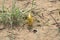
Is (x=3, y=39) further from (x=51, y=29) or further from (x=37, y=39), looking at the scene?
(x=51, y=29)

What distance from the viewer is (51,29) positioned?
3141mm

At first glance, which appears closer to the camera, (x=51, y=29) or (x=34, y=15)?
(x=51, y=29)

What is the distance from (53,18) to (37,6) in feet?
1.02

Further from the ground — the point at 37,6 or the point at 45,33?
the point at 37,6

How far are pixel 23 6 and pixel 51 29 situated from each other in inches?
22.3

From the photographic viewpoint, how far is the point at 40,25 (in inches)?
126

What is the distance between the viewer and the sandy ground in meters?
3.02

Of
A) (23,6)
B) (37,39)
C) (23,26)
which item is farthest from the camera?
(23,6)

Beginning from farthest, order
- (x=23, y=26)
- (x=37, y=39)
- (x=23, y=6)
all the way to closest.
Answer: (x=23, y=6) < (x=23, y=26) < (x=37, y=39)

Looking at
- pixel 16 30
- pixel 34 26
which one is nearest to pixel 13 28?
pixel 16 30

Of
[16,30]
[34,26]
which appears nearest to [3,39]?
[16,30]

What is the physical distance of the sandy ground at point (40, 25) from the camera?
3023 millimetres

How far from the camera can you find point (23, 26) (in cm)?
318

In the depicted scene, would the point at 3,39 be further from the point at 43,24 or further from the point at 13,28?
the point at 43,24
